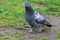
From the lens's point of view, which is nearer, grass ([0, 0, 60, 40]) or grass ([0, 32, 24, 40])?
grass ([0, 32, 24, 40])

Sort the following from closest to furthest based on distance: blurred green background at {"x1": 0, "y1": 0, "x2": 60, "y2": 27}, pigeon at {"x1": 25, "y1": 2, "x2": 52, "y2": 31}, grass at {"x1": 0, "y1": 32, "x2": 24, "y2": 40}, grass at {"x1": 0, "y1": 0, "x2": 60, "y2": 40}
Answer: grass at {"x1": 0, "y1": 32, "x2": 24, "y2": 40} → pigeon at {"x1": 25, "y1": 2, "x2": 52, "y2": 31} → grass at {"x1": 0, "y1": 0, "x2": 60, "y2": 40} → blurred green background at {"x1": 0, "y1": 0, "x2": 60, "y2": 27}

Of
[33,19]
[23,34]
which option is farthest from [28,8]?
[23,34]

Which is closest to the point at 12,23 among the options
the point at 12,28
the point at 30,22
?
the point at 12,28

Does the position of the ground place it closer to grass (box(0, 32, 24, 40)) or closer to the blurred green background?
grass (box(0, 32, 24, 40))

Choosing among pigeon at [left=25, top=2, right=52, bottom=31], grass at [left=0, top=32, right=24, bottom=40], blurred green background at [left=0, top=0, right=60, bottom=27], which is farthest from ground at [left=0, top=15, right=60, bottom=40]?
blurred green background at [left=0, top=0, right=60, bottom=27]

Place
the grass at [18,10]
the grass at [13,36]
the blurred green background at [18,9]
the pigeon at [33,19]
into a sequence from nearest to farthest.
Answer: the grass at [13,36] < the pigeon at [33,19] < the grass at [18,10] < the blurred green background at [18,9]

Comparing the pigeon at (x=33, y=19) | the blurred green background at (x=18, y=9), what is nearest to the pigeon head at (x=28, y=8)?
the pigeon at (x=33, y=19)

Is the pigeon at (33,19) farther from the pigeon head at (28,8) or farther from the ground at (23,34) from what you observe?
the ground at (23,34)

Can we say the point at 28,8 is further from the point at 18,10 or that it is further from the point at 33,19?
the point at 18,10

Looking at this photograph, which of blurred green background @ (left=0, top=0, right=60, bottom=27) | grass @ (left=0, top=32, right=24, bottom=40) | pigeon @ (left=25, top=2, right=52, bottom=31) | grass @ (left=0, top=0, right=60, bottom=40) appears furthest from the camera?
blurred green background @ (left=0, top=0, right=60, bottom=27)

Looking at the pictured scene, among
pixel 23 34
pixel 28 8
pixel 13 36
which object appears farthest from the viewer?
pixel 28 8

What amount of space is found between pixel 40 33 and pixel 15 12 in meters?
1.80

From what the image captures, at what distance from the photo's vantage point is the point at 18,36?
6738 millimetres

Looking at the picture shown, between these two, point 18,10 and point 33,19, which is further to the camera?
point 18,10
